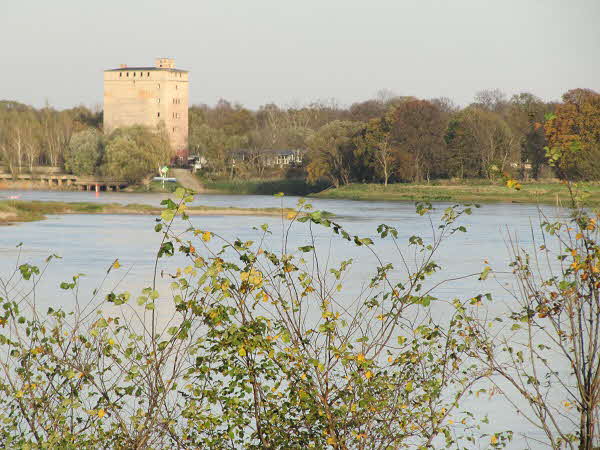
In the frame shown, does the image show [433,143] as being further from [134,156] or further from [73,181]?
[73,181]

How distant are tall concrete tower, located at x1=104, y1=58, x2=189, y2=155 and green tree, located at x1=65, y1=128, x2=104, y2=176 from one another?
11.9 meters

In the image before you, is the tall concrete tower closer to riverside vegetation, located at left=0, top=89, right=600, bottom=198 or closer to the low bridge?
riverside vegetation, located at left=0, top=89, right=600, bottom=198

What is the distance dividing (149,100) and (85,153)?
16587 millimetres

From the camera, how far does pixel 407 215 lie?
3991 cm

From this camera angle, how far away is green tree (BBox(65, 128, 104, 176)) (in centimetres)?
7262

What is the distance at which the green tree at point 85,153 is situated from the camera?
238ft

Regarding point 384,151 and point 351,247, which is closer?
point 351,247

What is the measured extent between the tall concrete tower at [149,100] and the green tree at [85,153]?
1194 centimetres

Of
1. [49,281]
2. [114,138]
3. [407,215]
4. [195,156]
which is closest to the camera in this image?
[49,281]

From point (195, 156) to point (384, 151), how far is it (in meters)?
29.9

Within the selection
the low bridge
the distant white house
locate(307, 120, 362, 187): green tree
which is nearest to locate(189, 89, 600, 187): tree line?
locate(307, 120, 362, 187): green tree

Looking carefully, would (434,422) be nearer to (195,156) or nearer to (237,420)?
(237,420)

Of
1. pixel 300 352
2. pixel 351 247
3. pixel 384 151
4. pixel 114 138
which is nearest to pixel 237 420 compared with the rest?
pixel 300 352

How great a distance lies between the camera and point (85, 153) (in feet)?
237
